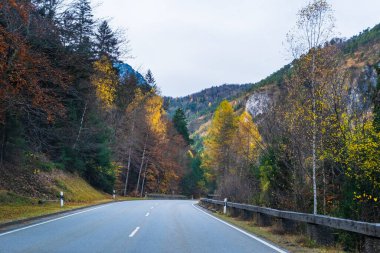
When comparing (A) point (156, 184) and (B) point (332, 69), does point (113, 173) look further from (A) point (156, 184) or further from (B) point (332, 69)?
(B) point (332, 69)

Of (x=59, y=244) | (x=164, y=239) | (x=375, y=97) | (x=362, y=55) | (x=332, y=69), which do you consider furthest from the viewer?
(x=362, y=55)

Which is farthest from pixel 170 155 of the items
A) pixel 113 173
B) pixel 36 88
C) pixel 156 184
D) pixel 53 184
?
pixel 36 88

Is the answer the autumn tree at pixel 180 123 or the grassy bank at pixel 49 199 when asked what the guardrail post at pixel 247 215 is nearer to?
the grassy bank at pixel 49 199

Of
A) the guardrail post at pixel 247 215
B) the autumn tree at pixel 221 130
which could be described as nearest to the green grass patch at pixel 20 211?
the guardrail post at pixel 247 215

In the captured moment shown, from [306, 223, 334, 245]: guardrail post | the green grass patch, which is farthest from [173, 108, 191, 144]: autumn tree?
[306, 223, 334, 245]: guardrail post

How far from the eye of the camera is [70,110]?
114 ft

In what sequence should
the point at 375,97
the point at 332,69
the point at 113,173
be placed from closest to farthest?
the point at 375,97
the point at 332,69
the point at 113,173

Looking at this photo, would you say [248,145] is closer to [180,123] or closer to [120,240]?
[120,240]

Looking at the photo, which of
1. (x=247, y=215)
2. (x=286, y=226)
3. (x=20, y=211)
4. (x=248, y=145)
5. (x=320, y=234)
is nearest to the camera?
(x=320, y=234)

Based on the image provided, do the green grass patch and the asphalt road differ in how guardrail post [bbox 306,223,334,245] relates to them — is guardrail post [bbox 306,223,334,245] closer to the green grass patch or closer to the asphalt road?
the asphalt road

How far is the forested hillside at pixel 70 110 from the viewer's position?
16.5 metres

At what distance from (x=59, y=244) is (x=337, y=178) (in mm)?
9775

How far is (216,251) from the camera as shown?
963 centimetres

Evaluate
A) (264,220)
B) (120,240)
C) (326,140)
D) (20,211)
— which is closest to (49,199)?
(20,211)
